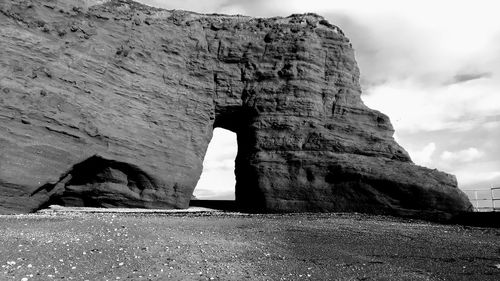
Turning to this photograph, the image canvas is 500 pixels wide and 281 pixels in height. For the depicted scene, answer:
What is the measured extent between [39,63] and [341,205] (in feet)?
47.9

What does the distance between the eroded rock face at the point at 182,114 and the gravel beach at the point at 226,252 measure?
5.79m

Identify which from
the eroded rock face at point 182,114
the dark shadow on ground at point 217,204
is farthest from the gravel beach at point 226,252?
the dark shadow on ground at point 217,204

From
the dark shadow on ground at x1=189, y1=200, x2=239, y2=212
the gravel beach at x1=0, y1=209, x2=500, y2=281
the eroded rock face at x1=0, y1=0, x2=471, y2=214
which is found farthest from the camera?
the dark shadow on ground at x1=189, y1=200, x2=239, y2=212

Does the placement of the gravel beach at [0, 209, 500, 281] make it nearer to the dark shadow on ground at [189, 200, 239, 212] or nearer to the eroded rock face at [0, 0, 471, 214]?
the eroded rock face at [0, 0, 471, 214]

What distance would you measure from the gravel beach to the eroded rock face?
19.0ft

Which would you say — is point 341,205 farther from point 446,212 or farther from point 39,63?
point 39,63

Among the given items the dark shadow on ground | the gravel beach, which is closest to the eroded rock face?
the dark shadow on ground

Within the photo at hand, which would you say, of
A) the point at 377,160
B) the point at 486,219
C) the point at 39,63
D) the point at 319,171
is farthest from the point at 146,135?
the point at 486,219

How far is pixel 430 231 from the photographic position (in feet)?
47.1

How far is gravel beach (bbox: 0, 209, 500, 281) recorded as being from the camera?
8031 mm

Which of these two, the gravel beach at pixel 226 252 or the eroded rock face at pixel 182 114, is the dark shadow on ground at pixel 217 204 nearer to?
the eroded rock face at pixel 182 114

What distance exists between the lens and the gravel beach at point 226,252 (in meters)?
8.03

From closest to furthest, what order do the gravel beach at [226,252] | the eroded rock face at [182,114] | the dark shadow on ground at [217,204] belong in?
the gravel beach at [226,252], the eroded rock face at [182,114], the dark shadow on ground at [217,204]

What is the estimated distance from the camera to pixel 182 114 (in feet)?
69.9
